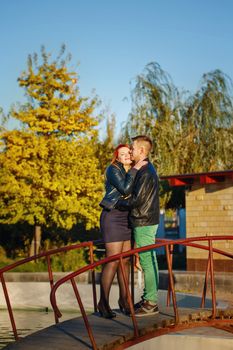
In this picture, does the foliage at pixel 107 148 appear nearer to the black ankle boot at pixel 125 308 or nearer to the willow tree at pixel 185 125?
the willow tree at pixel 185 125

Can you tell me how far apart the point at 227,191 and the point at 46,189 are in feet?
25.2

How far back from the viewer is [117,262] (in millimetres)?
8031

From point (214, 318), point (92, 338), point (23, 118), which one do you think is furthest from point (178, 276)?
point (92, 338)

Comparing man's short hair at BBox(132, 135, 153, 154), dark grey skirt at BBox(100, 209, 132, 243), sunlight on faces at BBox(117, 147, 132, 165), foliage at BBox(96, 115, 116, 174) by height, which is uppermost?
foliage at BBox(96, 115, 116, 174)

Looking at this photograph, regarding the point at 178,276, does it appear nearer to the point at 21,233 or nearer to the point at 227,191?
the point at 227,191

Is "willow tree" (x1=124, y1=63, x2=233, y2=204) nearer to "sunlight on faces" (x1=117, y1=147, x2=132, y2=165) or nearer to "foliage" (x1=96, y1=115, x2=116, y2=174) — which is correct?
"foliage" (x1=96, y1=115, x2=116, y2=174)

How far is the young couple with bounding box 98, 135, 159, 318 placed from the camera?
788cm

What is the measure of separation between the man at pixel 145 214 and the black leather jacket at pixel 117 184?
61 mm

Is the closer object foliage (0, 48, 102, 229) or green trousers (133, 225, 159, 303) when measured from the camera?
green trousers (133, 225, 159, 303)

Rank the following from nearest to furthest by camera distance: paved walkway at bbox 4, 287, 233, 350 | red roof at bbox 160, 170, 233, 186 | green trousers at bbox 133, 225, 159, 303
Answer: paved walkway at bbox 4, 287, 233, 350, green trousers at bbox 133, 225, 159, 303, red roof at bbox 160, 170, 233, 186

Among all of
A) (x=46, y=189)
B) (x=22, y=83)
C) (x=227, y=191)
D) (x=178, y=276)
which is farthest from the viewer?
(x=22, y=83)

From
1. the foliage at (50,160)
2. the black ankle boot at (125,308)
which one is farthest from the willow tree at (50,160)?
the black ankle boot at (125,308)

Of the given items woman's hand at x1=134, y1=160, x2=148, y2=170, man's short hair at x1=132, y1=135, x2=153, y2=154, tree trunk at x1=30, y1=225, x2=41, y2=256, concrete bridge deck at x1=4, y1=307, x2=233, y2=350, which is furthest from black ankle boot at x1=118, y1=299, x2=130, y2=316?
tree trunk at x1=30, y1=225, x2=41, y2=256

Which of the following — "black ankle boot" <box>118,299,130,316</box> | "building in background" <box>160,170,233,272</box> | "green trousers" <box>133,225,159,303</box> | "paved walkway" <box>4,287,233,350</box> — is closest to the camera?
"paved walkway" <box>4,287,233,350</box>
